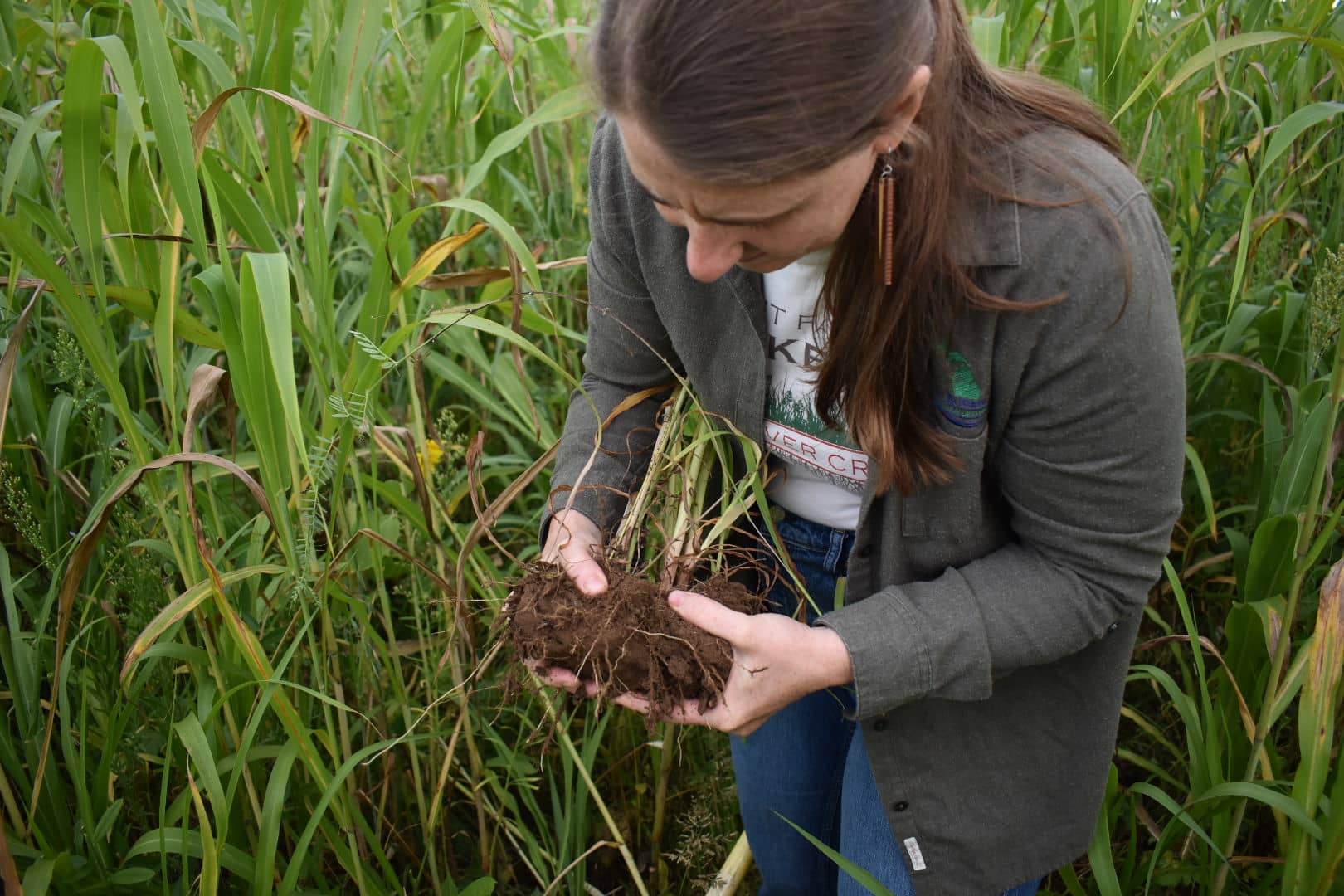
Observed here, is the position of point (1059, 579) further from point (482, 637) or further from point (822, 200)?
point (482, 637)

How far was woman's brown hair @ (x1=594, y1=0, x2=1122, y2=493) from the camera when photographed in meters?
0.67

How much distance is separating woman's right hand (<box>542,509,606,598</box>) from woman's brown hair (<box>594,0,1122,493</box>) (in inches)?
11.5

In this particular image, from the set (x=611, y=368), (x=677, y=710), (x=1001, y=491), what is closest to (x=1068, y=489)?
(x=1001, y=491)

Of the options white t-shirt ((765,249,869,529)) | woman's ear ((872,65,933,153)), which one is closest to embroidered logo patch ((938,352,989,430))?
white t-shirt ((765,249,869,529))

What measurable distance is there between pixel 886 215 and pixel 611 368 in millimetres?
478

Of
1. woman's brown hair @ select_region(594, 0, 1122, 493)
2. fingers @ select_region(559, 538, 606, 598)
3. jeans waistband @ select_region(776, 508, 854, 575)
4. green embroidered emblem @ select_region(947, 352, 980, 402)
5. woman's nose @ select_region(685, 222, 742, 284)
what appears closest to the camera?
woman's brown hair @ select_region(594, 0, 1122, 493)

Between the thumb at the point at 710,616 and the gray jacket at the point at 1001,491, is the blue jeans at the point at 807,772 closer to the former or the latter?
the gray jacket at the point at 1001,491

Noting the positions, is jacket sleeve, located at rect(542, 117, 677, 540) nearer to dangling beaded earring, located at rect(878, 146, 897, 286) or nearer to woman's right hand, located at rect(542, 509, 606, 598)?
woman's right hand, located at rect(542, 509, 606, 598)

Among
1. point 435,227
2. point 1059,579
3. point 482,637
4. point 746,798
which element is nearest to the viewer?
point 1059,579

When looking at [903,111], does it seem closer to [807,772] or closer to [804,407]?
[804,407]

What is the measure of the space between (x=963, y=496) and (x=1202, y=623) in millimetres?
886

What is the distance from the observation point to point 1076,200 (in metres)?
0.83

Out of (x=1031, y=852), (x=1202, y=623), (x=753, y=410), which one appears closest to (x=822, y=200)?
(x=753, y=410)

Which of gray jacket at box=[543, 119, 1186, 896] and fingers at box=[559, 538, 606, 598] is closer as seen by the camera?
gray jacket at box=[543, 119, 1186, 896]
